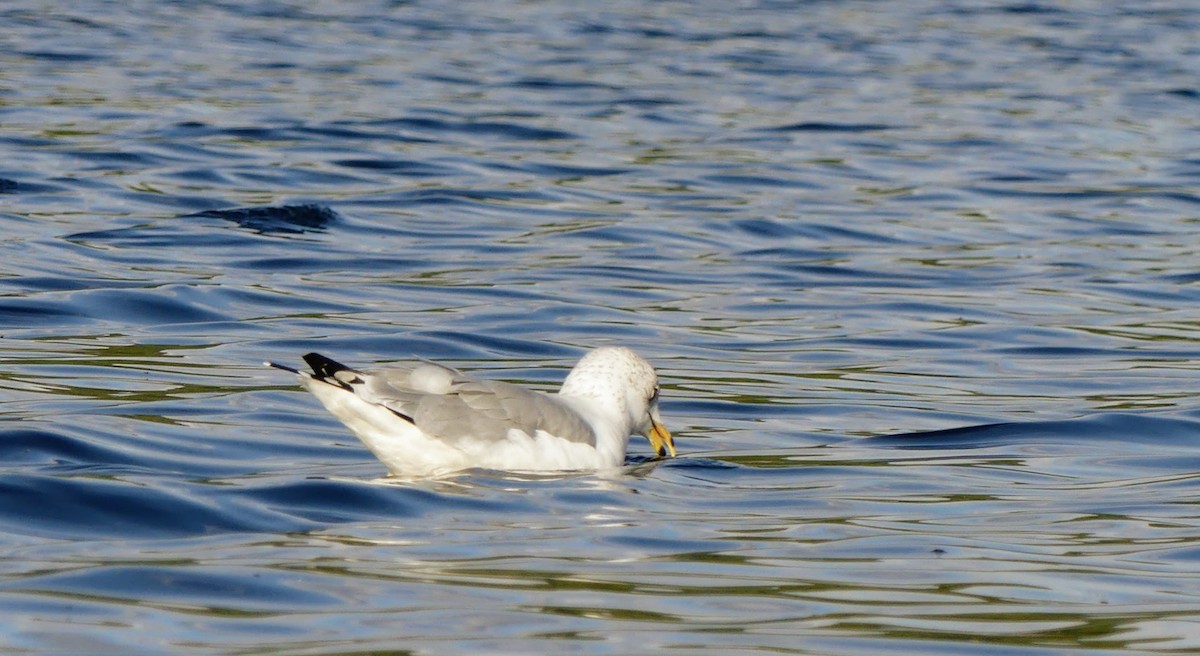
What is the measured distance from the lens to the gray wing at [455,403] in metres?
7.57

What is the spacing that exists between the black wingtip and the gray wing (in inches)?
4.8

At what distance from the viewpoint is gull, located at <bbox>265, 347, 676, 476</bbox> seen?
748 cm

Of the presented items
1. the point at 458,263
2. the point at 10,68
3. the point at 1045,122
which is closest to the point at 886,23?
the point at 1045,122

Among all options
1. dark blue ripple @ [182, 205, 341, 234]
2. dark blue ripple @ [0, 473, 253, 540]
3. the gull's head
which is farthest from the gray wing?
dark blue ripple @ [182, 205, 341, 234]

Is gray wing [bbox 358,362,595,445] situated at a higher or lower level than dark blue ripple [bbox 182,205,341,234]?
higher

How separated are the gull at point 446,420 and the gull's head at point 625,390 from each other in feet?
1.22

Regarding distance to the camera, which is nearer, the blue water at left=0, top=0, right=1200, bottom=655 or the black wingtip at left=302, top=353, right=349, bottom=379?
the blue water at left=0, top=0, right=1200, bottom=655

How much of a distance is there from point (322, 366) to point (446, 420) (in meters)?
0.55

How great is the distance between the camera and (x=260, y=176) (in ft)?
54.9

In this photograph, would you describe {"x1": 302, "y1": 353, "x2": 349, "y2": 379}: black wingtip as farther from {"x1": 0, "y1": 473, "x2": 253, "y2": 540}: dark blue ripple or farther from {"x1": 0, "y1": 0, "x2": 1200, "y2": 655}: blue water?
{"x1": 0, "y1": 473, "x2": 253, "y2": 540}: dark blue ripple

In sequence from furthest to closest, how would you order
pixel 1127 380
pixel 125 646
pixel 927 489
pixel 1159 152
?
pixel 1159 152 < pixel 1127 380 < pixel 927 489 < pixel 125 646

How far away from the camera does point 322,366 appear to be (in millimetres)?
7363

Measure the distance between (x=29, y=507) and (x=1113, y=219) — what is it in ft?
39.1

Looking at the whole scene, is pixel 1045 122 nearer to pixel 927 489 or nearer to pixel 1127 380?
pixel 1127 380
